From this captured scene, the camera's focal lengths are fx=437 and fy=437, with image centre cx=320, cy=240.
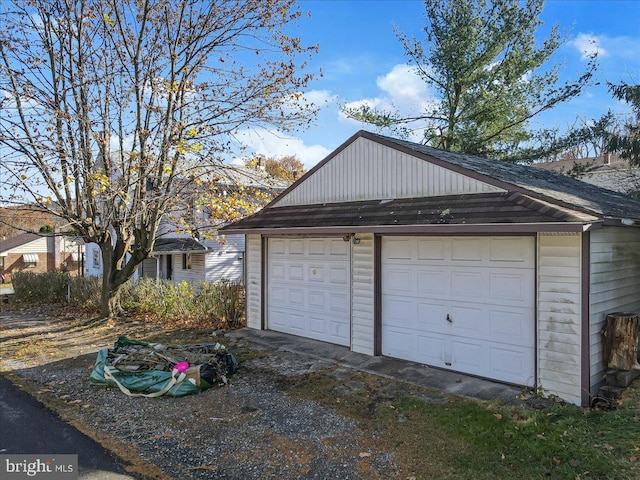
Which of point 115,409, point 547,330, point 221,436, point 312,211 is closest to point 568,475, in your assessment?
point 547,330

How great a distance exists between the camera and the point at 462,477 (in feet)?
13.5

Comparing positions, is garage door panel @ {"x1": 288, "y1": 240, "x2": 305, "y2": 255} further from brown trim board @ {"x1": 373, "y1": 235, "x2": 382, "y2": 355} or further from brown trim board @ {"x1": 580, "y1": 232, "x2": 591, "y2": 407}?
brown trim board @ {"x1": 580, "y1": 232, "x2": 591, "y2": 407}

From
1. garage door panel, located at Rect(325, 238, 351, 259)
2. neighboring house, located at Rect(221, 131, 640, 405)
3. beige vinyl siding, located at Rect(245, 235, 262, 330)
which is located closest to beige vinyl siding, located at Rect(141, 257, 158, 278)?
beige vinyl siding, located at Rect(245, 235, 262, 330)

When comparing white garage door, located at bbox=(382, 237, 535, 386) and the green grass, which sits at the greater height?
white garage door, located at bbox=(382, 237, 535, 386)

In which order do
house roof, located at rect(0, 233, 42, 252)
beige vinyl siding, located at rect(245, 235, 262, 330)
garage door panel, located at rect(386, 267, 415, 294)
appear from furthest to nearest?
1. house roof, located at rect(0, 233, 42, 252)
2. beige vinyl siding, located at rect(245, 235, 262, 330)
3. garage door panel, located at rect(386, 267, 415, 294)

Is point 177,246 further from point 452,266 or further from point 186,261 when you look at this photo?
point 452,266

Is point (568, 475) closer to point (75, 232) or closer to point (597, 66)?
point (75, 232)

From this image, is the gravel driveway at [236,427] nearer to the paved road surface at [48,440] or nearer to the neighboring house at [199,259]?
the paved road surface at [48,440]

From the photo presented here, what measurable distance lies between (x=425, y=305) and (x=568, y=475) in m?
3.67

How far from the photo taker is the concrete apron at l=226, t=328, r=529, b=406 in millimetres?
6199

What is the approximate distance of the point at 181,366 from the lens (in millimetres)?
6742

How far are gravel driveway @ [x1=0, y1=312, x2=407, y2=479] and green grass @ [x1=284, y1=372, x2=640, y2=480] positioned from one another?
0.29 m

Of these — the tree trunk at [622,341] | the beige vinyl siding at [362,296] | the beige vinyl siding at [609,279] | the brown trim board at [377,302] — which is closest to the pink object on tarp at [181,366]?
the beige vinyl siding at [362,296]

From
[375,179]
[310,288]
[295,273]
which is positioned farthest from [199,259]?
[375,179]
